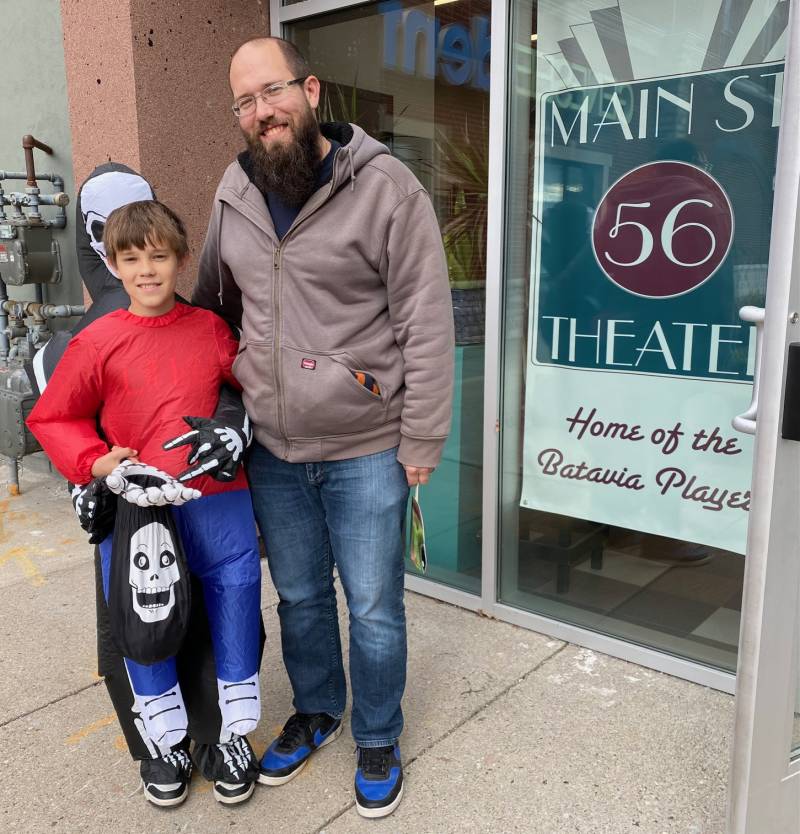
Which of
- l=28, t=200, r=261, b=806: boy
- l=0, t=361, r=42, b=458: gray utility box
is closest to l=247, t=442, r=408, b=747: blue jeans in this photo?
l=28, t=200, r=261, b=806: boy

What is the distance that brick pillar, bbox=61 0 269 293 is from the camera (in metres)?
3.59

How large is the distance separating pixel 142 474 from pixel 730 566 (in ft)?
6.56

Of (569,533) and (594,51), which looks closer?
(594,51)

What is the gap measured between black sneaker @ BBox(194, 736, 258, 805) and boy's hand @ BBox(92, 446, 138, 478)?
0.88 m

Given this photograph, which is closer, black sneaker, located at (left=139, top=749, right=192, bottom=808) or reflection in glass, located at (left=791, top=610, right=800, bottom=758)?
reflection in glass, located at (left=791, top=610, right=800, bottom=758)

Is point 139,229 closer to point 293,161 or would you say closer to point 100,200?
point 100,200

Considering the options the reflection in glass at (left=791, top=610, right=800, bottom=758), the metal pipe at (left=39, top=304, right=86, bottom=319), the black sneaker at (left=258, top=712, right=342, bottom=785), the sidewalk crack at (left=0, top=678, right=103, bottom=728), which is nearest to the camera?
the reflection in glass at (left=791, top=610, right=800, bottom=758)

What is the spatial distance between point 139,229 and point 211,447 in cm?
58

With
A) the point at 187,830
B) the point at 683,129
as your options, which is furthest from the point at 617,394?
the point at 187,830

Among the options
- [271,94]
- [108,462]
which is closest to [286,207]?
[271,94]

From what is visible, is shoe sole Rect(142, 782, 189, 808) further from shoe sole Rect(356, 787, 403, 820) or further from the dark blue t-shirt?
the dark blue t-shirt

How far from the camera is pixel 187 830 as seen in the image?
2.29 metres

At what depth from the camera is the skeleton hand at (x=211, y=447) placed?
→ 81.1 inches

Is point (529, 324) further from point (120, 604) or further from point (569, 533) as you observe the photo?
point (120, 604)
